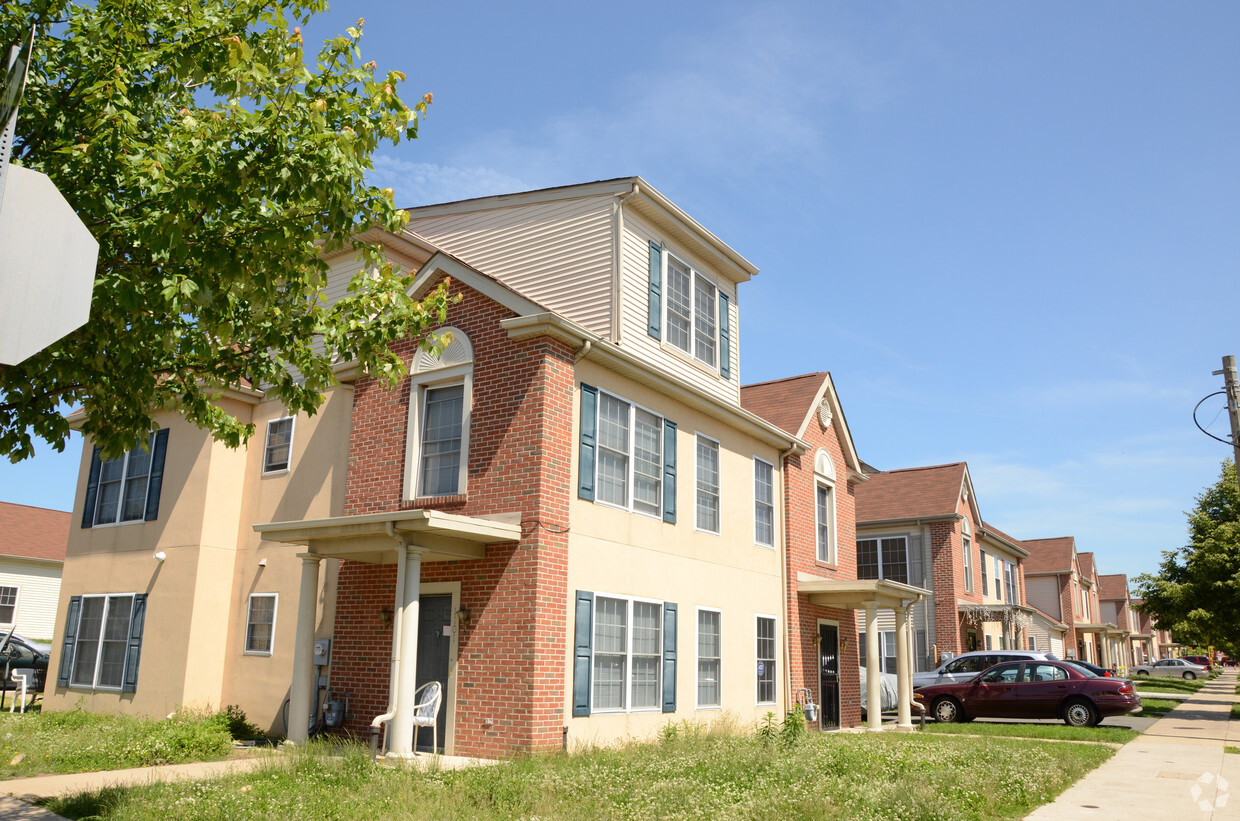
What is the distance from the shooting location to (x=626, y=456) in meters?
14.8

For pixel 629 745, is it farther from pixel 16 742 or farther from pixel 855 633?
pixel 855 633

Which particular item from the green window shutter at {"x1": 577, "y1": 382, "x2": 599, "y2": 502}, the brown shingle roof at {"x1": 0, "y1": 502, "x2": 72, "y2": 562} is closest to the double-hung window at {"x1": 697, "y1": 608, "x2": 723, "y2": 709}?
the green window shutter at {"x1": 577, "y1": 382, "x2": 599, "y2": 502}

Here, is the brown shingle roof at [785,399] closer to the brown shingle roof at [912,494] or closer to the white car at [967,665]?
the white car at [967,665]

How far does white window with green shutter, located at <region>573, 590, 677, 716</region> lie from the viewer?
13.2 metres

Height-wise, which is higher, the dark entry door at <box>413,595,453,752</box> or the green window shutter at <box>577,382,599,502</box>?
the green window shutter at <box>577,382,599,502</box>

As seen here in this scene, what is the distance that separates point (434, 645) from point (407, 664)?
162 cm

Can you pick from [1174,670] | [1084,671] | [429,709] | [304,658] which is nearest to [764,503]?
[429,709]

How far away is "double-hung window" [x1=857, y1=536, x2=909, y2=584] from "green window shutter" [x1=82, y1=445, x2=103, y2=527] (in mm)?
24665

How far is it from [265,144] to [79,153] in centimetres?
151

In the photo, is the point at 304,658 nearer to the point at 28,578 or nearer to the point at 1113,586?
the point at 28,578

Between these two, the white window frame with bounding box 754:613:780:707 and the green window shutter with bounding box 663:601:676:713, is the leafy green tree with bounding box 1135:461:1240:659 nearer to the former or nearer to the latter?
the white window frame with bounding box 754:613:780:707

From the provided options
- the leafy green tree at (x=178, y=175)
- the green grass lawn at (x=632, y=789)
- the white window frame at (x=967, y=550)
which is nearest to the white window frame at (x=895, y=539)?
the white window frame at (x=967, y=550)

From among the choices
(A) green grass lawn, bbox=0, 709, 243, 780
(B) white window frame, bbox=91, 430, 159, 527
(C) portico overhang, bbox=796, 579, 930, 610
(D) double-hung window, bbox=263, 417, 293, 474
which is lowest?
(A) green grass lawn, bbox=0, 709, 243, 780

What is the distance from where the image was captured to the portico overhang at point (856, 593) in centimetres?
1939
